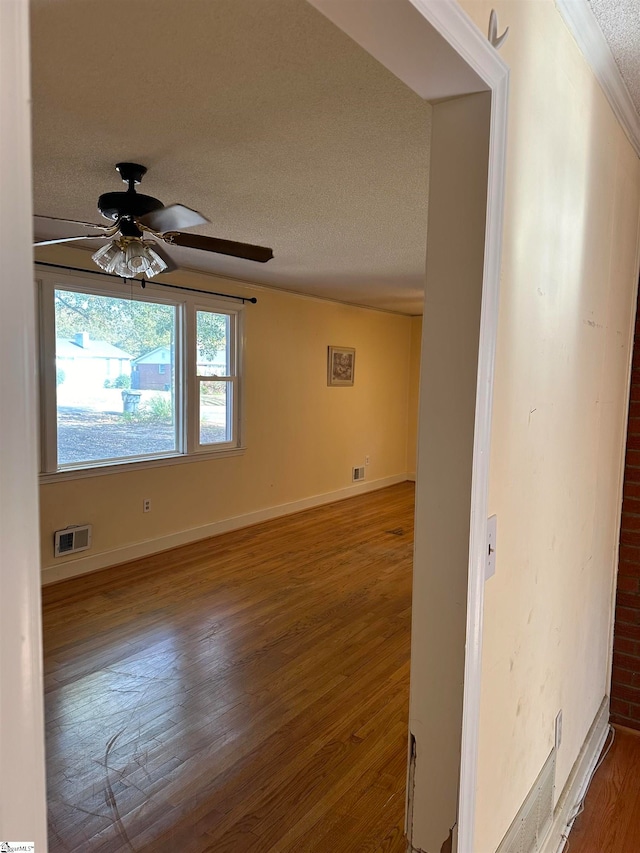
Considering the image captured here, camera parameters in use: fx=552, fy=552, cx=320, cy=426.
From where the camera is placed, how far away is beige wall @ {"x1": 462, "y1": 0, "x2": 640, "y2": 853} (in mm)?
1151

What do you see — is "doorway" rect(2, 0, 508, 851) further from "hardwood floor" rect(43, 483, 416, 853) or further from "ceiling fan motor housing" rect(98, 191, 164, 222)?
"ceiling fan motor housing" rect(98, 191, 164, 222)

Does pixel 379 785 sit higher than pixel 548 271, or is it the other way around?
pixel 548 271

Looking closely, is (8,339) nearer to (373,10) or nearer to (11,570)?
(11,570)

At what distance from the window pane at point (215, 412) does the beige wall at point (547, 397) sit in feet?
11.8

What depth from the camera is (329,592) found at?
3867 millimetres

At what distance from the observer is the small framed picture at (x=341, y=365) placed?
6434mm

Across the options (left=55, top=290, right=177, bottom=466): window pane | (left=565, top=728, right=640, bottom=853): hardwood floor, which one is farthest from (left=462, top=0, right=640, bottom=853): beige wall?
(left=55, top=290, right=177, bottom=466): window pane

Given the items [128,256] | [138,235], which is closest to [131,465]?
[128,256]

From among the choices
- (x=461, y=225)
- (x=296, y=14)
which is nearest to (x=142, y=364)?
(x=296, y=14)

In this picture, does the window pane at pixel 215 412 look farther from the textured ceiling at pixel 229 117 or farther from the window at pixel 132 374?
the textured ceiling at pixel 229 117

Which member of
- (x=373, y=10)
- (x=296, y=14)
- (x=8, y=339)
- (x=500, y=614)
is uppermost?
(x=296, y=14)

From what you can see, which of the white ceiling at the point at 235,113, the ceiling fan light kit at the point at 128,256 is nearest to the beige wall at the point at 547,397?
the white ceiling at the point at 235,113

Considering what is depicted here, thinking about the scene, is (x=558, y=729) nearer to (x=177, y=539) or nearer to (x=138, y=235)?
(x=138, y=235)

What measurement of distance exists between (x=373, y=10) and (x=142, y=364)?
13.0 ft
